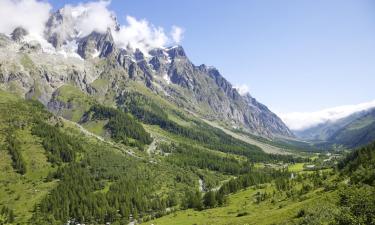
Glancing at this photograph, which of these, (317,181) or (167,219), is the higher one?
(317,181)

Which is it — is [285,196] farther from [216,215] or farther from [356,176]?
[356,176]

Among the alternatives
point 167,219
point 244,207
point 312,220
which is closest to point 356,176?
point 312,220

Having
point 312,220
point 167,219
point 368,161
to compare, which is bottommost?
point 167,219

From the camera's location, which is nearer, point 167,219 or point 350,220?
point 350,220

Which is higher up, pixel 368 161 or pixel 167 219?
pixel 368 161

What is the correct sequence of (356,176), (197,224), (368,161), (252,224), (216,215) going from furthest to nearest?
(216,215), (197,224), (368,161), (356,176), (252,224)

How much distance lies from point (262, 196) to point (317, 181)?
29123 millimetres

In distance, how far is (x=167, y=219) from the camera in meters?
198

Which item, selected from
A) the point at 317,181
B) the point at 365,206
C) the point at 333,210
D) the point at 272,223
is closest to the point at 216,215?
the point at 317,181

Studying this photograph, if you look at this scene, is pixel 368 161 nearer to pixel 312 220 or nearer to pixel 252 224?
pixel 252 224

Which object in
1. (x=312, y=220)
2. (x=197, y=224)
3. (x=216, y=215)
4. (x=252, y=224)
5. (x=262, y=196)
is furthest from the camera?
(x=262, y=196)

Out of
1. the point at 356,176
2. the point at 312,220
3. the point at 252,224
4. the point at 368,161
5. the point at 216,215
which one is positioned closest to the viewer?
the point at 312,220

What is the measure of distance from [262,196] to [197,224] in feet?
131

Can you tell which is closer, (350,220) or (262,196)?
(350,220)
